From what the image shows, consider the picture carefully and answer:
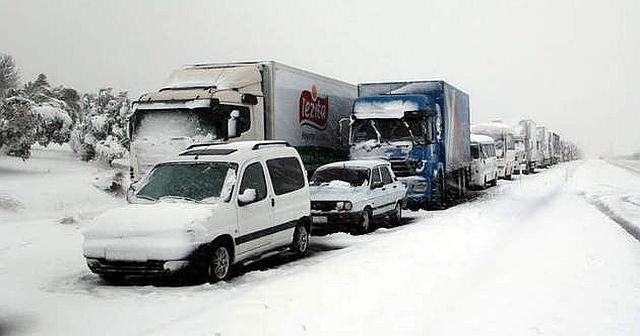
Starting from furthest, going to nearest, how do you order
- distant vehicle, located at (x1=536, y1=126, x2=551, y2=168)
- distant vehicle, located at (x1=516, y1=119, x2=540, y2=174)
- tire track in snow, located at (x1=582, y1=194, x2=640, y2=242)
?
distant vehicle, located at (x1=536, y1=126, x2=551, y2=168) < distant vehicle, located at (x1=516, y1=119, x2=540, y2=174) < tire track in snow, located at (x1=582, y1=194, x2=640, y2=242)

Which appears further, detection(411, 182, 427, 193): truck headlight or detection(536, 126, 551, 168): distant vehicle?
detection(536, 126, 551, 168): distant vehicle

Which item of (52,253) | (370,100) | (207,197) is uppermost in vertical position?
(370,100)

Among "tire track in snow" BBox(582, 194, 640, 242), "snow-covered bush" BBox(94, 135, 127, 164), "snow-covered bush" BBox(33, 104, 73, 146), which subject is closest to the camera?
"tire track in snow" BBox(582, 194, 640, 242)

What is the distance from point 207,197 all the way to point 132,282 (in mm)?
1561

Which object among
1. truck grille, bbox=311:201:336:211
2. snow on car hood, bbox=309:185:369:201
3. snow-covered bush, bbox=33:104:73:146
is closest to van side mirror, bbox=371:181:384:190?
snow on car hood, bbox=309:185:369:201

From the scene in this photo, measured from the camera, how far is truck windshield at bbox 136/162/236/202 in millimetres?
9789

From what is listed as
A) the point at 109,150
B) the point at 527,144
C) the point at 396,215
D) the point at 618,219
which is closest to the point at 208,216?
the point at 396,215

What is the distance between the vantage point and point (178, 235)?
28.3 ft

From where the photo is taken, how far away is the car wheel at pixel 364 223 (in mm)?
14901

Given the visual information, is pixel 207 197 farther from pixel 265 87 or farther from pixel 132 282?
pixel 265 87

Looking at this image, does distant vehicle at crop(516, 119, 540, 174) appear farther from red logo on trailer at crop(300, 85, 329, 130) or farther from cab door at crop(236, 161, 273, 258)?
cab door at crop(236, 161, 273, 258)

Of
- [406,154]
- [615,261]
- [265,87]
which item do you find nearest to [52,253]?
[265,87]

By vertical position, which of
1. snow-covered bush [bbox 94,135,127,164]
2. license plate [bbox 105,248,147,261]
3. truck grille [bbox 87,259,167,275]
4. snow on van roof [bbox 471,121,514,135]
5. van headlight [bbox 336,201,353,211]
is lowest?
truck grille [bbox 87,259,167,275]

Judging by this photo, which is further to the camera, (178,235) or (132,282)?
(132,282)
